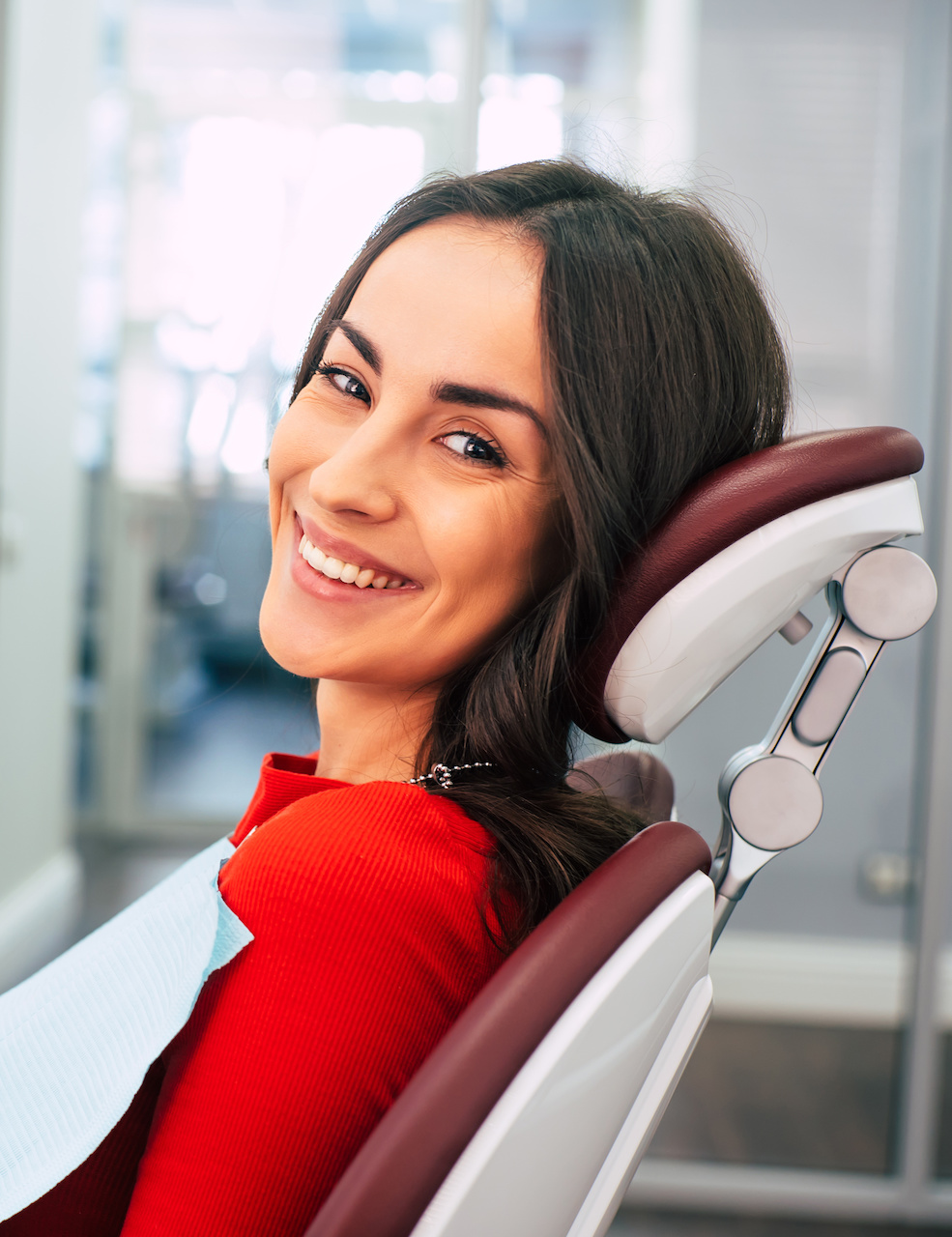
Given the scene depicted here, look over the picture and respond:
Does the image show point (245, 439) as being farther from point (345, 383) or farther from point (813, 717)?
point (813, 717)

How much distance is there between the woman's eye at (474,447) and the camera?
713 millimetres

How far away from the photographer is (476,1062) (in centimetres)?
49

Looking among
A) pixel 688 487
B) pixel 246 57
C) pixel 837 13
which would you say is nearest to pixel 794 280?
pixel 837 13

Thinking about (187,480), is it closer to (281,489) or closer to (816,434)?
(281,489)

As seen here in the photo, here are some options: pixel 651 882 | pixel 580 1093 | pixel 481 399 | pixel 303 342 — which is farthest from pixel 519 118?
pixel 580 1093

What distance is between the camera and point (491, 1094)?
1.60 feet

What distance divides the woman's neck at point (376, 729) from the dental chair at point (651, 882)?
0.44 ft

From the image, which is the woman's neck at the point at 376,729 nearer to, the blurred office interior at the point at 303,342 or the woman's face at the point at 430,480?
the woman's face at the point at 430,480

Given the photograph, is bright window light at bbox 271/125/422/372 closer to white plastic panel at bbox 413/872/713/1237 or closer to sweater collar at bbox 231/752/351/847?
sweater collar at bbox 231/752/351/847

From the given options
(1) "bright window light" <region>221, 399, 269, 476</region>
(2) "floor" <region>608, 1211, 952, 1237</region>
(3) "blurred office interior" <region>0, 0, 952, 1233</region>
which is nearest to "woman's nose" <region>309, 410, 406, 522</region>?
(3) "blurred office interior" <region>0, 0, 952, 1233</region>

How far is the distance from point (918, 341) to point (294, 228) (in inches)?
84.0

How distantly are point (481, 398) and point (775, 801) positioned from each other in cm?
35

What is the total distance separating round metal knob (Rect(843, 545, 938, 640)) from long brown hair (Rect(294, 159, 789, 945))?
0.13 m

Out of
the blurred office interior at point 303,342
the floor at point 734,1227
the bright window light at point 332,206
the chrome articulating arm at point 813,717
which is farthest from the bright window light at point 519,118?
the floor at point 734,1227
